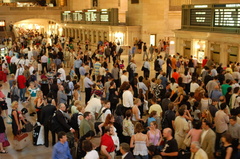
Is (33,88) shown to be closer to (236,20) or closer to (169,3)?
(236,20)

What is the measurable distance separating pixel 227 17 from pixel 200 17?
7.24 ft

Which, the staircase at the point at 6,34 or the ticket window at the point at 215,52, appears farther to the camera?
the staircase at the point at 6,34

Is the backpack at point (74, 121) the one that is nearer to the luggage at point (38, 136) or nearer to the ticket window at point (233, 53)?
the luggage at point (38, 136)

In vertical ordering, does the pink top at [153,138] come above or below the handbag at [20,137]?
above

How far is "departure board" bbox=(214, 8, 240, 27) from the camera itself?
51.3 feet

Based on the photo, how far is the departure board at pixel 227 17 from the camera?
15.6 m

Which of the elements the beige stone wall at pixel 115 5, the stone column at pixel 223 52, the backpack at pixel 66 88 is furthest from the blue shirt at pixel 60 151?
the beige stone wall at pixel 115 5

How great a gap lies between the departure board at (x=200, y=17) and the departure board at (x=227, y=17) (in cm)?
58

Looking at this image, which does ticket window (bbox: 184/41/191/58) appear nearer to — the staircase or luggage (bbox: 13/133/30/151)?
luggage (bbox: 13/133/30/151)

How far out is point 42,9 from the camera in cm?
4553

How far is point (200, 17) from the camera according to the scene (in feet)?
59.6

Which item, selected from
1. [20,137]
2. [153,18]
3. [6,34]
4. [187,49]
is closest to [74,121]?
[20,137]

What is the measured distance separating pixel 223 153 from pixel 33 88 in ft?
23.4

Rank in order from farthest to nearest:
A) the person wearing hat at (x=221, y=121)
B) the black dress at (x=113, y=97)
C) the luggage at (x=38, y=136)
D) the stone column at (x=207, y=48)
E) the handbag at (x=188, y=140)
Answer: the stone column at (x=207, y=48), the black dress at (x=113, y=97), the luggage at (x=38, y=136), the person wearing hat at (x=221, y=121), the handbag at (x=188, y=140)
